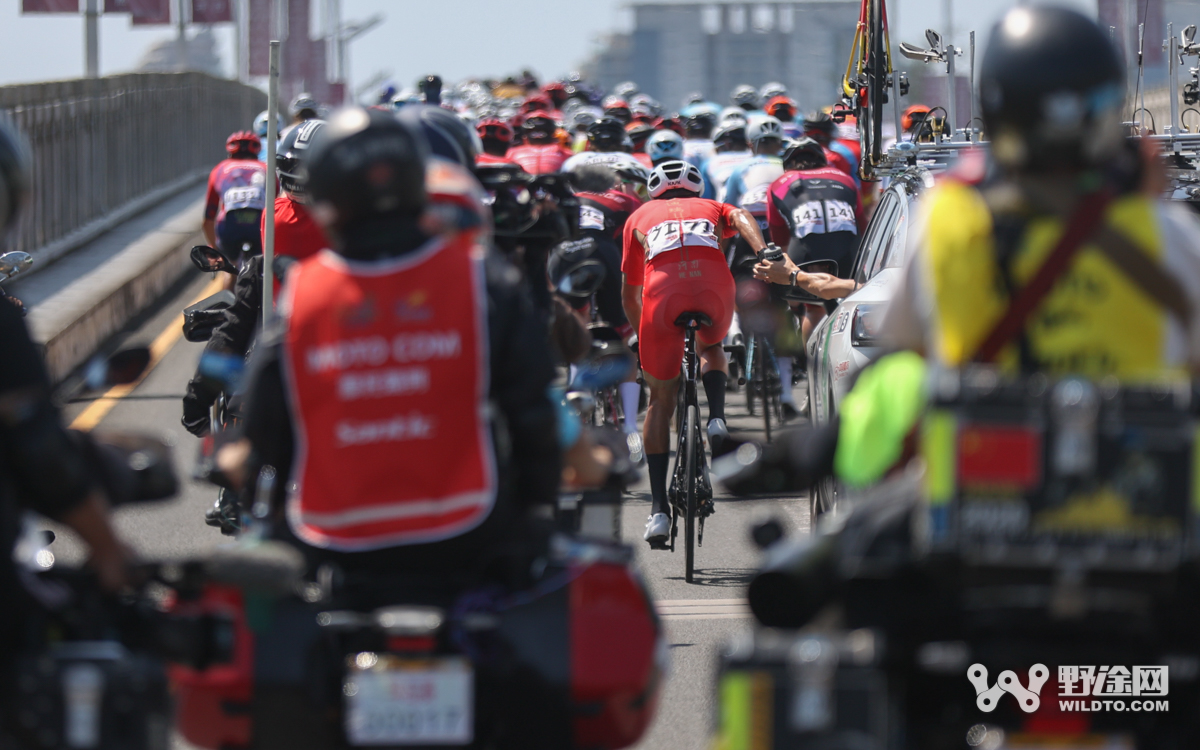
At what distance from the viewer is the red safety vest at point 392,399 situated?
4262 millimetres

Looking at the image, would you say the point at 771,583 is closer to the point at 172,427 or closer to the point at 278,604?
the point at 278,604

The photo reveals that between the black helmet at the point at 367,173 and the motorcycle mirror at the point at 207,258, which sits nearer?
the black helmet at the point at 367,173

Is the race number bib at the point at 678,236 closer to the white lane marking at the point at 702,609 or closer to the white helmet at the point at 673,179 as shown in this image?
the white helmet at the point at 673,179

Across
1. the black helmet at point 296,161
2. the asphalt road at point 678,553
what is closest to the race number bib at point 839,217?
the asphalt road at point 678,553

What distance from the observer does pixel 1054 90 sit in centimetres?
389

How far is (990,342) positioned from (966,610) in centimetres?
54

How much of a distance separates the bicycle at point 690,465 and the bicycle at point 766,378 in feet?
10.0

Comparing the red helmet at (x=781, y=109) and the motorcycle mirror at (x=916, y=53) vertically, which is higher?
the red helmet at (x=781, y=109)

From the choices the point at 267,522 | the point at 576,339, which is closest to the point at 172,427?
the point at 576,339

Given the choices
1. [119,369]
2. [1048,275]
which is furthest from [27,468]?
[1048,275]

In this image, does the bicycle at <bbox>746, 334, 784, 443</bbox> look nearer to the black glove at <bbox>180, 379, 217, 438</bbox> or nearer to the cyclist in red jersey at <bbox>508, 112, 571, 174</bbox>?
the cyclist in red jersey at <bbox>508, 112, 571, 174</bbox>

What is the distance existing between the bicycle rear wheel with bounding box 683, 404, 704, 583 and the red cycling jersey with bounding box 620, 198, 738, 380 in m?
0.52

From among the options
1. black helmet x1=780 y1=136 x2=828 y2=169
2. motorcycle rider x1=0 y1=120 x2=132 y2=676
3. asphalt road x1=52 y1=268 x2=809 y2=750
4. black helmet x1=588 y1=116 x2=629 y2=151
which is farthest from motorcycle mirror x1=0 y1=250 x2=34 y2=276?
black helmet x1=588 y1=116 x2=629 y2=151

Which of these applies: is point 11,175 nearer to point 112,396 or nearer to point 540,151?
point 112,396
